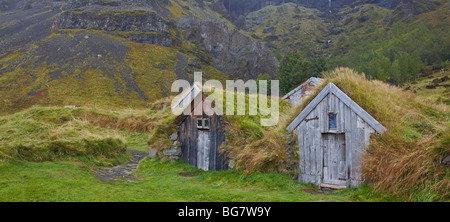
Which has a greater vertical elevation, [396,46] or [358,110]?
[396,46]

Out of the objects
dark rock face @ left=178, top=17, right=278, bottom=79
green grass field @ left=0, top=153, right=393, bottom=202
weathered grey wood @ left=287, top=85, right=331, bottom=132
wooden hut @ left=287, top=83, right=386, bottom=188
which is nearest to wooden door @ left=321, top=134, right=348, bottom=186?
wooden hut @ left=287, top=83, right=386, bottom=188

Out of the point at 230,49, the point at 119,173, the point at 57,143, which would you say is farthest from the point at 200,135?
the point at 230,49

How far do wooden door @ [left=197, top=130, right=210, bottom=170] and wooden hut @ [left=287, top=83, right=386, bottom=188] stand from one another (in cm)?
487

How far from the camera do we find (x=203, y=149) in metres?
16.4

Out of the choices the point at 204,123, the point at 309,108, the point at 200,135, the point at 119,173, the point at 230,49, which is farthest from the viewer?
the point at 230,49

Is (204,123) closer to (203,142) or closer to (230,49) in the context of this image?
(203,142)

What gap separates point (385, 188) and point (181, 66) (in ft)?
290

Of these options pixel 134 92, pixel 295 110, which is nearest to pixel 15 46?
pixel 134 92

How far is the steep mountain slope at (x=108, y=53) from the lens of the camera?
2783 inches

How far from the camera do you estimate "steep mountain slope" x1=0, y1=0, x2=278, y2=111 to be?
232 feet

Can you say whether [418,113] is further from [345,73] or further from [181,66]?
[181,66]

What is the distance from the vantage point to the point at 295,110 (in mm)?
13836

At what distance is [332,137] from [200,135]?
23.1ft

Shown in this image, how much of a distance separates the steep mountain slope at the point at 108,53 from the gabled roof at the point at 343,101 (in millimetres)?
57969
